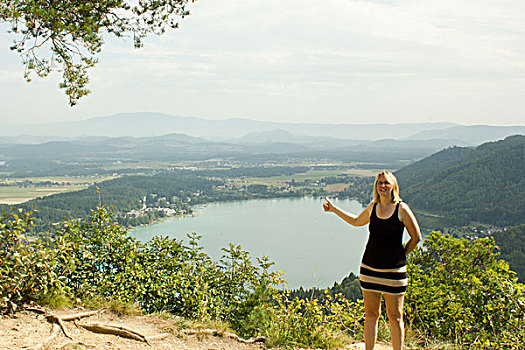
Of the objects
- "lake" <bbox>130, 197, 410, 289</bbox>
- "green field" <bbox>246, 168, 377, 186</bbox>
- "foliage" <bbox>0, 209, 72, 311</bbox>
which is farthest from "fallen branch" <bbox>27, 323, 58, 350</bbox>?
"green field" <bbox>246, 168, 377, 186</bbox>

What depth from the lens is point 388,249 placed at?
8.80 feet

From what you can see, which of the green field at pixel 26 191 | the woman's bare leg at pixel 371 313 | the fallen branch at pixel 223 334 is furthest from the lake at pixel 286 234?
the woman's bare leg at pixel 371 313

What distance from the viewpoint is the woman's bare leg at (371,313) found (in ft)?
9.25

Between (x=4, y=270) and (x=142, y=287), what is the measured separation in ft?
3.51

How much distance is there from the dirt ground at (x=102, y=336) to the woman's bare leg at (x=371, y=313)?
0.45m

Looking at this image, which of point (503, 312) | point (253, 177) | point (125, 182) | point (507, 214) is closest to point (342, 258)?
point (507, 214)

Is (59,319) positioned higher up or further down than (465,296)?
higher up

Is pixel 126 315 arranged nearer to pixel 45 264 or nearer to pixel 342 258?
pixel 45 264

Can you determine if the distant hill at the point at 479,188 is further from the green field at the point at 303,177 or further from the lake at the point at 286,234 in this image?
the green field at the point at 303,177

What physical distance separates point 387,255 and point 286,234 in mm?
39607

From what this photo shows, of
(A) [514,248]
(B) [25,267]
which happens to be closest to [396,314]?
(B) [25,267]

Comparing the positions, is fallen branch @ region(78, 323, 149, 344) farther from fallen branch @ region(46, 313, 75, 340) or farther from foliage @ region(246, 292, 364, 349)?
foliage @ region(246, 292, 364, 349)

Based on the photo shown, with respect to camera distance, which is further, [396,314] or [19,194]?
[19,194]

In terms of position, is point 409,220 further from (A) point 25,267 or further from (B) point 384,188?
(A) point 25,267
